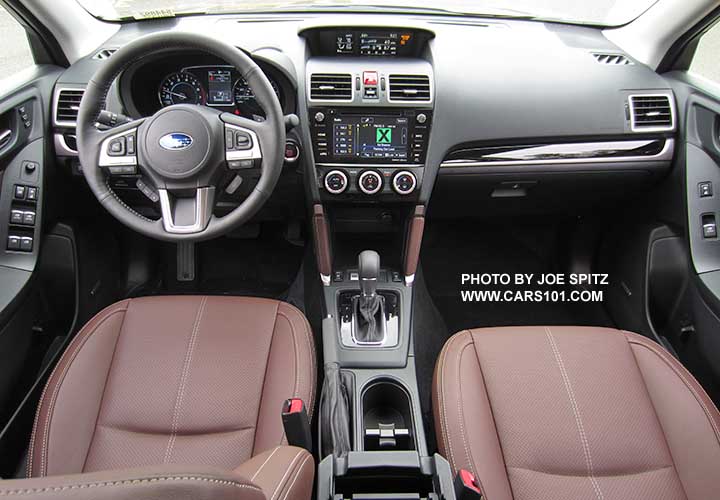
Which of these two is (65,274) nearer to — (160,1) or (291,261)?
(291,261)

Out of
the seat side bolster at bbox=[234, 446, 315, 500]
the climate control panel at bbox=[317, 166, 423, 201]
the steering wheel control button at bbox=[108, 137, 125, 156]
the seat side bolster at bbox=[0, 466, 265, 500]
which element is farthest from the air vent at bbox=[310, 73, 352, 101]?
the seat side bolster at bbox=[0, 466, 265, 500]

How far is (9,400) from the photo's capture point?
65.1 inches

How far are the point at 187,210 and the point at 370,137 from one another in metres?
0.68

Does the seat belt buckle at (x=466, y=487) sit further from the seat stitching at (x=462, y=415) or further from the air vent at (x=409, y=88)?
the air vent at (x=409, y=88)

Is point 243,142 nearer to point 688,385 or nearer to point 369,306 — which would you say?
point 369,306

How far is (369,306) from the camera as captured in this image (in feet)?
6.19

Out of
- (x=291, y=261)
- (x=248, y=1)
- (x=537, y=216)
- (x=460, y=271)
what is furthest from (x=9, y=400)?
(x=537, y=216)

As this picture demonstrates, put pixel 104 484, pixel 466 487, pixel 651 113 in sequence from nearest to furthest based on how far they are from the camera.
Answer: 1. pixel 104 484
2. pixel 466 487
3. pixel 651 113

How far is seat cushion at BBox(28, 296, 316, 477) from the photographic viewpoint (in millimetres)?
1338

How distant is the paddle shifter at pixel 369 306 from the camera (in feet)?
5.93

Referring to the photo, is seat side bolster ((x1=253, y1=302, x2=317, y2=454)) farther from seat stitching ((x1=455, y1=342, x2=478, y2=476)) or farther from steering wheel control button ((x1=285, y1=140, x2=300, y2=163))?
steering wheel control button ((x1=285, y1=140, x2=300, y2=163))

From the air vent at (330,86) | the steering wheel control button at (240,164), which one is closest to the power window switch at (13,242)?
the steering wheel control button at (240,164)

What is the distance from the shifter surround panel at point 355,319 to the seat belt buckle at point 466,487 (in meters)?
0.63

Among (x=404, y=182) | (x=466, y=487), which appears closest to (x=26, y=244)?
(x=404, y=182)
